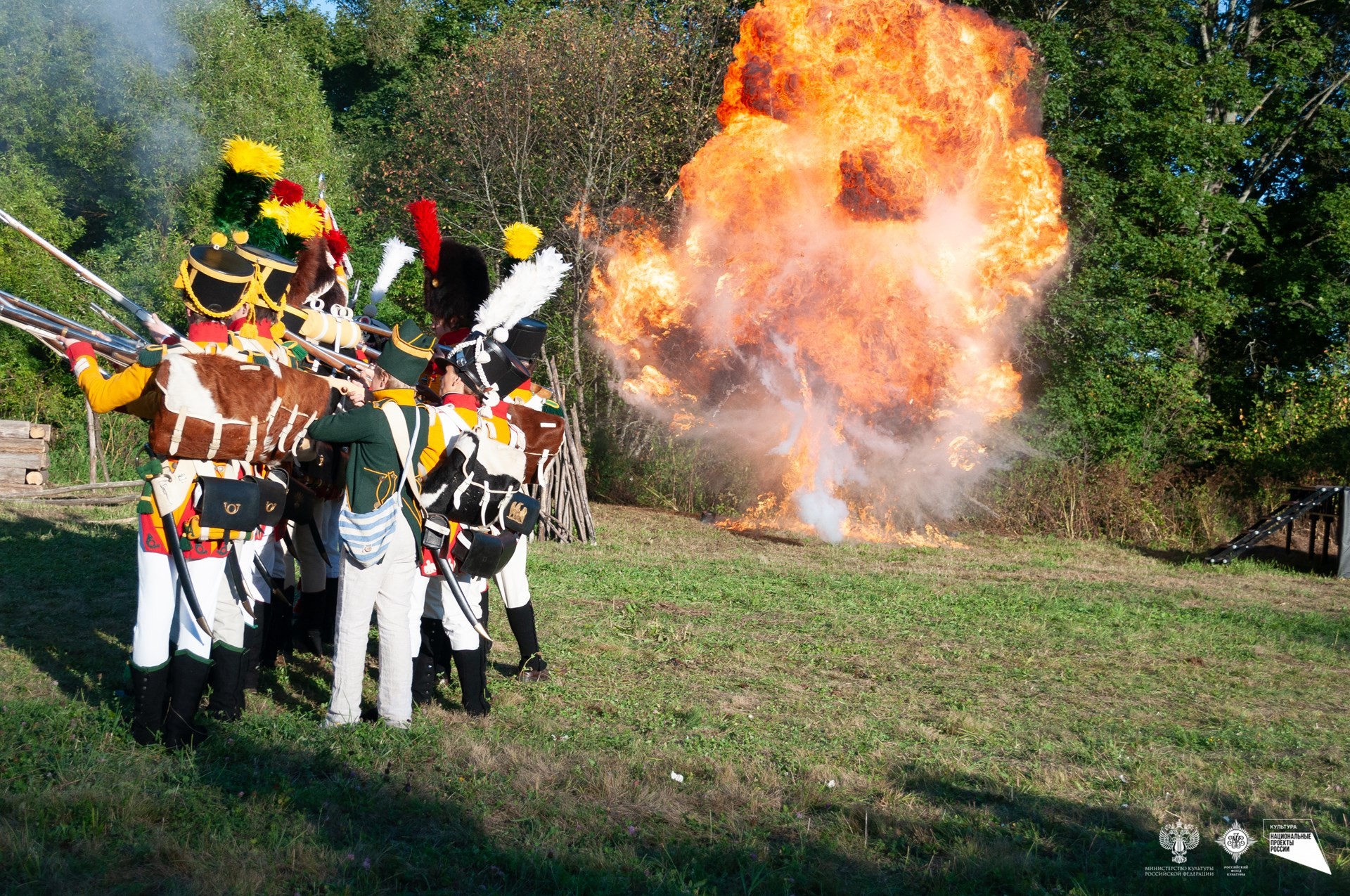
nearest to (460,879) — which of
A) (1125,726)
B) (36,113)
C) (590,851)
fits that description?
(590,851)

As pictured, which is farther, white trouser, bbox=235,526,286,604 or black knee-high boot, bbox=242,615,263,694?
black knee-high boot, bbox=242,615,263,694

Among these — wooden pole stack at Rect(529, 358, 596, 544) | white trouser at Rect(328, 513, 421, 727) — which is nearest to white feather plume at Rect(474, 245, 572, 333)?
white trouser at Rect(328, 513, 421, 727)

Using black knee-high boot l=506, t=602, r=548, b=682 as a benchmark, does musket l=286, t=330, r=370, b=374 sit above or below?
above

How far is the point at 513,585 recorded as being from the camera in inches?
246

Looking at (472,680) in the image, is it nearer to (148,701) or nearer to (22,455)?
(148,701)

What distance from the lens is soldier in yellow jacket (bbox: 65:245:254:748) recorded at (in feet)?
14.9

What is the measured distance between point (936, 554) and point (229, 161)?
8711 millimetres

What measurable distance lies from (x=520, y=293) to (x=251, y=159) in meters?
1.70

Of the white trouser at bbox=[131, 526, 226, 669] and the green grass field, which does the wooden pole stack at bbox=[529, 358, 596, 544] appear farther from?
the white trouser at bbox=[131, 526, 226, 669]

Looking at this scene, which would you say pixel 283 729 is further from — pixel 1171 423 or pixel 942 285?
pixel 1171 423

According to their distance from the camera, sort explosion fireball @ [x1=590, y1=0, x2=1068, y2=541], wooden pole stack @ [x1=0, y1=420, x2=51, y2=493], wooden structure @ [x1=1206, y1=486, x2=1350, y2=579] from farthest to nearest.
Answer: wooden pole stack @ [x1=0, y1=420, x2=51, y2=493] < explosion fireball @ [x1=590, y1=0, x2=1068, y2=541] < wooden structure @ [x1=1206, y1=486, x2=1350, y2=579]

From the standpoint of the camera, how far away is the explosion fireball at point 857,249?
Answer: 41.0ft

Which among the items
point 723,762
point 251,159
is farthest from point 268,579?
point 723,762

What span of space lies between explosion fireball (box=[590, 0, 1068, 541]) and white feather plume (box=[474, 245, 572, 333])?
304 inches
